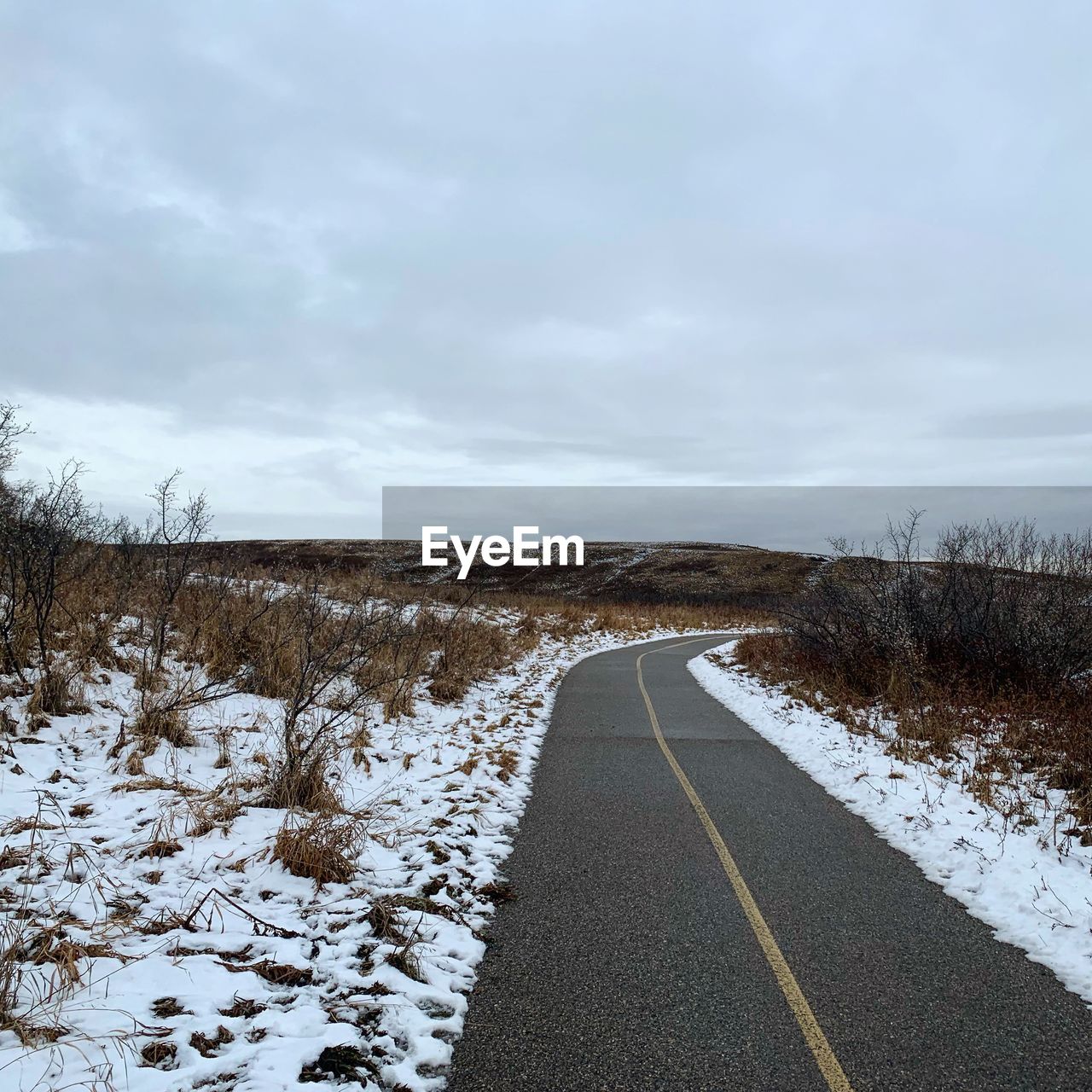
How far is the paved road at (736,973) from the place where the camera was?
3.26 m

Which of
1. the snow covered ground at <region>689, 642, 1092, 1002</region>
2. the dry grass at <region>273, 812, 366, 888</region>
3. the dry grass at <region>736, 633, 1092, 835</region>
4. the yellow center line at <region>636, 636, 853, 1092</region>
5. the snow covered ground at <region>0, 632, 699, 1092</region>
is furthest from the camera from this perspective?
the dry grass at <region>736, 633, 1092, 835</region>

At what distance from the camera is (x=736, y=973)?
13.3ft

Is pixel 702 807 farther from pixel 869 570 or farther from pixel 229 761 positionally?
pixel 869 570

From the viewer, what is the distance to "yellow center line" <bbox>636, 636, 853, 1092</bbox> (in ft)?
10.6

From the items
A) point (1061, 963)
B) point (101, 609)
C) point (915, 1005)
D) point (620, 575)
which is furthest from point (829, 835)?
point (620, 575)

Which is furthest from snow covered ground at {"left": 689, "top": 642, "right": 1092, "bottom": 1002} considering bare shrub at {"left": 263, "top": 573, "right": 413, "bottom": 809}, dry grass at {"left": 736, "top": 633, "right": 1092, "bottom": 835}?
bare shrub at {"left": 263, "top": 573, "right": 413, "bottom": 809}

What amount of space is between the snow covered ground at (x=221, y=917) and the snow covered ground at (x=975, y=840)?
3717 millimetres

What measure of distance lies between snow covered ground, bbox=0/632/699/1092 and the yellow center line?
1.82 metres

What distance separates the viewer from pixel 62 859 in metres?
4.69

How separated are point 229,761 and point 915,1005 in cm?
647

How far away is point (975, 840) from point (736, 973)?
3.49 metres

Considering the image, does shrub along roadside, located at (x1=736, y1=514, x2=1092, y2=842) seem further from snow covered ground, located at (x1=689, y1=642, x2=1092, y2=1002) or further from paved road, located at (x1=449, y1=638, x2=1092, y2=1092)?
paved road, located at (x1=449, y1=638, x2=1092, y2=1092)
